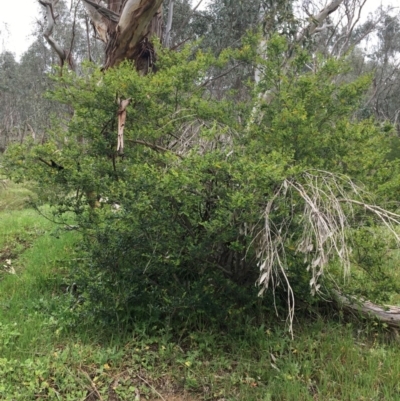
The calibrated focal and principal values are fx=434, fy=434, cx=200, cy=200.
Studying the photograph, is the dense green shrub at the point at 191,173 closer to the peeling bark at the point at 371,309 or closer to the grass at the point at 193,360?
the grass at the point at 193,360

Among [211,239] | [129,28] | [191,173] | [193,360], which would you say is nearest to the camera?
[191,173]

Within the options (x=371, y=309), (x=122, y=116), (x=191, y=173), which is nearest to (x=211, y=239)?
(x=191, y=173)

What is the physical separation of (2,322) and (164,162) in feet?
6.15

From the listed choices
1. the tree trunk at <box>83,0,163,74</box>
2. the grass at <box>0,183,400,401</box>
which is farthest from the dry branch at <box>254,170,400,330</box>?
the tree trunk at <box>83,0,163,74</box>

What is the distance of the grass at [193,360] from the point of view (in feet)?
9.46

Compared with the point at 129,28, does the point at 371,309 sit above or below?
below

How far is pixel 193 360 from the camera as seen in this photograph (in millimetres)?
3166

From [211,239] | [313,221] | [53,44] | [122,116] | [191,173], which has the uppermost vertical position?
[53,44]

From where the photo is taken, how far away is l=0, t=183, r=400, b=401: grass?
9.46ft

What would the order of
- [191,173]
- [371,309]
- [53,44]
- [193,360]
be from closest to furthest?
[191,173] < [193,360] < [371,309] < [53,44]

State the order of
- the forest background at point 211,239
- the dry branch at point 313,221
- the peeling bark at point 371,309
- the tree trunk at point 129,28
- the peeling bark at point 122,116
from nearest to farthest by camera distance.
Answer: the dry branch at point 313,221
the forest background at point 211,239
the peeling bark at point 122,116
the peeling bark at point 371,309
the tree trunk at point 129,28

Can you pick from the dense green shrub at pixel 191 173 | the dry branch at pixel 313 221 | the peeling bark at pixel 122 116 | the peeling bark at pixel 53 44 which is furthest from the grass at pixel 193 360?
the peeling bark at pixel 53 44

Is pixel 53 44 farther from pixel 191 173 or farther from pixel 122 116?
pixel 191 173

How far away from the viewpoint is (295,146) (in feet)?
10.8
